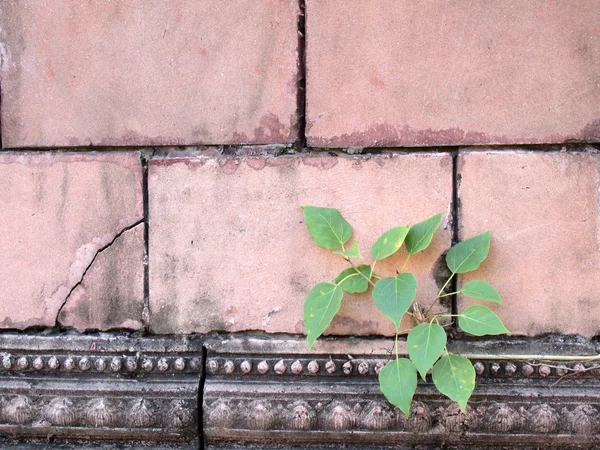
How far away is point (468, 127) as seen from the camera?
5.19ft

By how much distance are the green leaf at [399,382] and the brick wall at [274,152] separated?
18cm

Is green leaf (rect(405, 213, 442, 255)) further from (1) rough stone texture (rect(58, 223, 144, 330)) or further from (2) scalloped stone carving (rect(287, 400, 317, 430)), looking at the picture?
(1) rough stone texture (rect(58, 223, 144, 330))

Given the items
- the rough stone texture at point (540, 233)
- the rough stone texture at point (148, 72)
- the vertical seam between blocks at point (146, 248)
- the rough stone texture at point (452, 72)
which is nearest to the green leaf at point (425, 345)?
the rough stone texture at point (540, 233)

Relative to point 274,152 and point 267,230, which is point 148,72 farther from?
point 267,230

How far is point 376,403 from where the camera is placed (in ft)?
5.07

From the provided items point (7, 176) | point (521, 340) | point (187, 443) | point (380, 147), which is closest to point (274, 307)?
point (187, 443)

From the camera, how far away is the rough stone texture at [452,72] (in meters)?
1.54

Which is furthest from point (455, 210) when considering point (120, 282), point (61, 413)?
point (61, 413)

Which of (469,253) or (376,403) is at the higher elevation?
(469,253)

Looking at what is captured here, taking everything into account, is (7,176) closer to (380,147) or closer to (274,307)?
(274,307)

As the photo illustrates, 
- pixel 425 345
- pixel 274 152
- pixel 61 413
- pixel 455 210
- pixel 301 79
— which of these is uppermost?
pixel 301 79

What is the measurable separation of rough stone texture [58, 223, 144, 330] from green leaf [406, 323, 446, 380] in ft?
2.78

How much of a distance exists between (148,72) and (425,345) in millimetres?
1160

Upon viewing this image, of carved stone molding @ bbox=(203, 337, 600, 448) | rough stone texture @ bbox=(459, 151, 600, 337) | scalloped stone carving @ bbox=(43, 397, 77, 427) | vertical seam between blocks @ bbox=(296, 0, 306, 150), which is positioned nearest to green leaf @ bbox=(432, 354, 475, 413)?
carved stone molding @ bbox=(203, 337, 600, 448)
